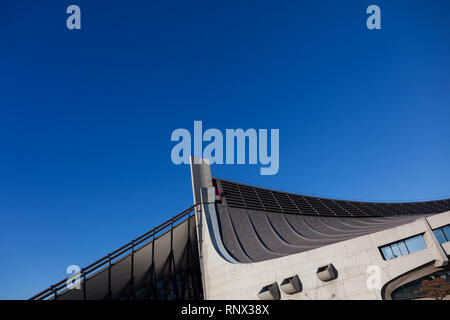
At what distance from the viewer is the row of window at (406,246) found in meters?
13.3

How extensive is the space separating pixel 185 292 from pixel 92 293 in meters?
8.43

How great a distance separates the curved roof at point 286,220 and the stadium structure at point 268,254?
5.3 inches

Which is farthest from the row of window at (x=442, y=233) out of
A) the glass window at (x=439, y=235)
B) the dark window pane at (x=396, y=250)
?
the dark window pane at (x=396, y=250)

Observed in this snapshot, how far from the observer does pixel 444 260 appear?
42.4 feet

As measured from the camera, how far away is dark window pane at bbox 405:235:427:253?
1336 cm

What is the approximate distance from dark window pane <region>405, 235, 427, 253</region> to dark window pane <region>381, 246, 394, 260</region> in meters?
0.88

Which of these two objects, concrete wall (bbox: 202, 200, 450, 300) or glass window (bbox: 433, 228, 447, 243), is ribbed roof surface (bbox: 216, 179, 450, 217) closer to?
concrete wall (bbox: 202, 200, 450, 300)

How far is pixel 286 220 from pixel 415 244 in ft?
51.4

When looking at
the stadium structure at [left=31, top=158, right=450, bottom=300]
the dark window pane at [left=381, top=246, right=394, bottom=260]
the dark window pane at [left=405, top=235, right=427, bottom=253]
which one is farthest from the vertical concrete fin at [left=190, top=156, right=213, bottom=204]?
the dark window pane at [left=405, top=235, right=427, bottom=253]
